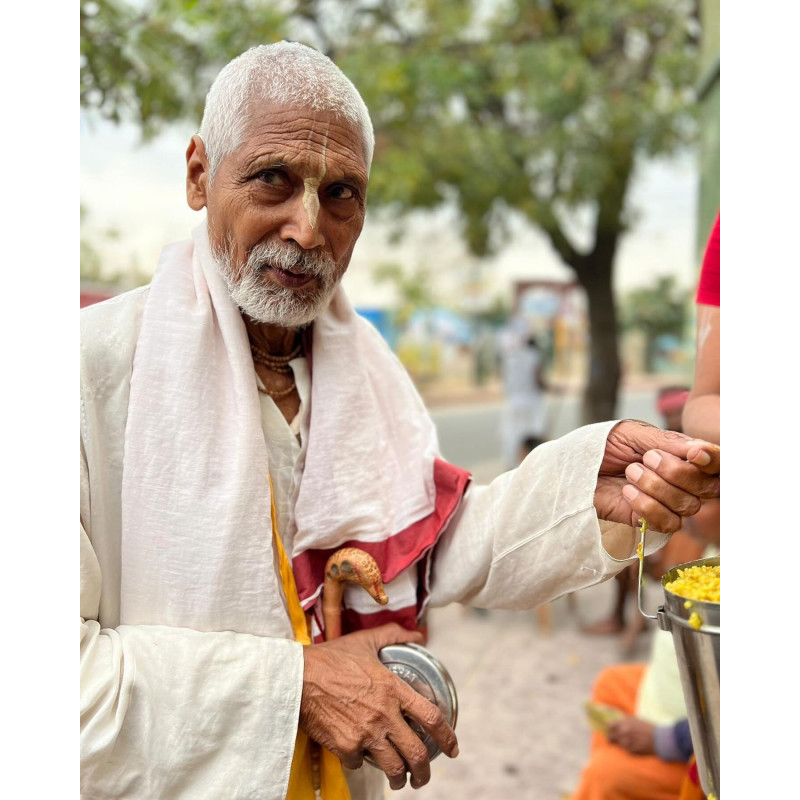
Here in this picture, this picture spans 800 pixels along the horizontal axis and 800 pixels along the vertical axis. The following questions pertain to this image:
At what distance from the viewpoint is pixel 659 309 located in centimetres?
1224

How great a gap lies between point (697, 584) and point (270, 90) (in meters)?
1.16

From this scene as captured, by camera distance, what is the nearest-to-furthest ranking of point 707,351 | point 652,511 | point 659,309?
1. point 652,511
2. point 707,351
3. point 659,309

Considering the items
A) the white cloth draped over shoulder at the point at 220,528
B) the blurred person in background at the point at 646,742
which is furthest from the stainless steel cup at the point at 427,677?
the blurred person in background at the point at 646,742

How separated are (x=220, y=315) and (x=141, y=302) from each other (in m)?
0.16

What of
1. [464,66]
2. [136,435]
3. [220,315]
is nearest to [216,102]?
[220,315]

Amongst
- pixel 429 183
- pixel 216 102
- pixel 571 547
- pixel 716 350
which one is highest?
pixel 429 183

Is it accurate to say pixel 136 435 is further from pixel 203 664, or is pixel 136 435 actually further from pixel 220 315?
pixel 203 664

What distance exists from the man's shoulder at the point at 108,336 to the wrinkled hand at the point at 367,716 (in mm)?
637

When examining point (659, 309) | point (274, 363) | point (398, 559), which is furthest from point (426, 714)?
point (659, 309)

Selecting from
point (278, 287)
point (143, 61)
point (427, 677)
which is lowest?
point (427, 677)

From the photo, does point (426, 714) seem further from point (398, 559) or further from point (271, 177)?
point (271, 177)

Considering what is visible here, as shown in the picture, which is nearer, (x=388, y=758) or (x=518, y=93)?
(x=388, y=758)

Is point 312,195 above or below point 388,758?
above

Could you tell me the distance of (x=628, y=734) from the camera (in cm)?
283
